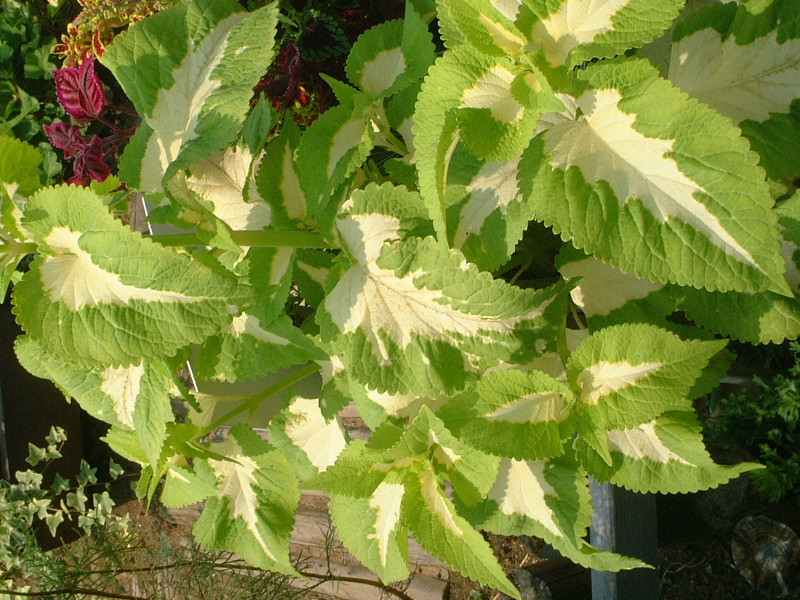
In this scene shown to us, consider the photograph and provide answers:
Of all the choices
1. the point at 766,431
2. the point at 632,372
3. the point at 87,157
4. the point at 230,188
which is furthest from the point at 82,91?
the point at 766,431

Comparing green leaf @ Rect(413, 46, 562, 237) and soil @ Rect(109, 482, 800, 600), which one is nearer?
green leaf @ Rect(413, 46, 562, 237)

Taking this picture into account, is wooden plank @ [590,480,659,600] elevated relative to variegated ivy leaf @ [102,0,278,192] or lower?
lower

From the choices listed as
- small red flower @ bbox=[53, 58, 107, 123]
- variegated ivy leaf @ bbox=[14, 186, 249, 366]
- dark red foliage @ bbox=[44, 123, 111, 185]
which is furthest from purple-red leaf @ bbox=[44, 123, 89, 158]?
variegated ivy leaf @ bbox=[14, 186, 249, 366]

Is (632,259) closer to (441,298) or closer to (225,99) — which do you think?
(441,298)

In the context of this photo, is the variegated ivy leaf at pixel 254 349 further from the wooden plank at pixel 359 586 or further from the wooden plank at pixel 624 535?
the wooden plank at pixel 359 586

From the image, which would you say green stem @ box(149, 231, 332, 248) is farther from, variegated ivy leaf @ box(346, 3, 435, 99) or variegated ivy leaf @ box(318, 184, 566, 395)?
variegated ivy leaf @ box(346, 3, 435, 99)

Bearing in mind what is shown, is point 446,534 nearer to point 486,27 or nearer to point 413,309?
point 413,309
